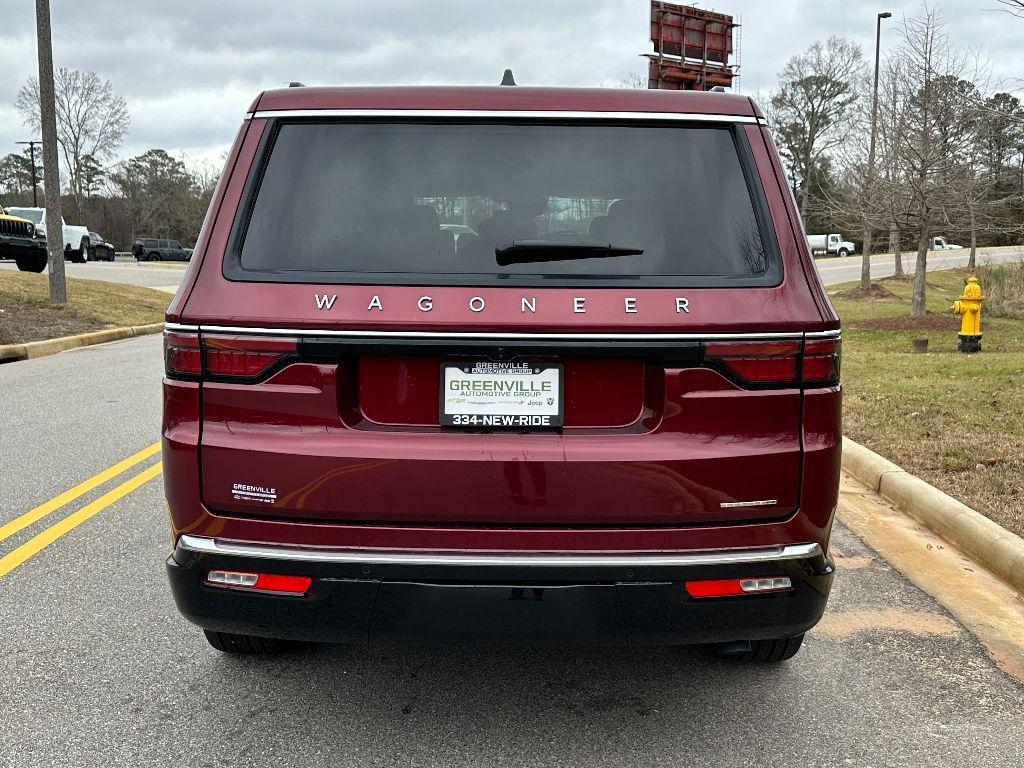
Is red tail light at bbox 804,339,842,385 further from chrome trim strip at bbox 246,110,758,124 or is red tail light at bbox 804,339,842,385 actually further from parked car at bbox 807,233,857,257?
parked car at bbox 807,233,857,257

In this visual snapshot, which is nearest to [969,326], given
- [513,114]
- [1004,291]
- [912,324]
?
[912,324]

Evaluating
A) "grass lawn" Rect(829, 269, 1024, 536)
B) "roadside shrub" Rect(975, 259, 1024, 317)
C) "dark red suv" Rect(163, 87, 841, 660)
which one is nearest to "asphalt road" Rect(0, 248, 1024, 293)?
"roadside shrub" Rect(975, 259, 1024, 317)

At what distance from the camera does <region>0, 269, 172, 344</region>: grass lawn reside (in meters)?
15.7

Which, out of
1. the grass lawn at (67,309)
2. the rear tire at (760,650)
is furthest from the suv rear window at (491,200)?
the grass lawn at (67,309)

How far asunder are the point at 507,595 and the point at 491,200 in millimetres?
1113

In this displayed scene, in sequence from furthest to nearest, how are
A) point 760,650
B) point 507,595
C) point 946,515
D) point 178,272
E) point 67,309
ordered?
1. point 178,272
2. point 67,309
3. point 946,515
4. point 760,650
5. point 507,595

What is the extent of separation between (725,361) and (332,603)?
49.6 inches

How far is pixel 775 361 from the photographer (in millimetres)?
2639

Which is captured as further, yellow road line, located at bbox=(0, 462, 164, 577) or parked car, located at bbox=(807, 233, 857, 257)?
parked car, located at bbox=(807, 233, 857, 257)

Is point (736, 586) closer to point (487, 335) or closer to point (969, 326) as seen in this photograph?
point (487, 335)

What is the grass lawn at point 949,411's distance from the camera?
565cm

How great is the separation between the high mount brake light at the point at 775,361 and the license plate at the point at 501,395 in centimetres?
45

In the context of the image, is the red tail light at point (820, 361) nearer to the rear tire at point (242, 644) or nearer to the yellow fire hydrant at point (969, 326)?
the rear tire at point (242, 644)

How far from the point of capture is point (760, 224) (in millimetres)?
2746
